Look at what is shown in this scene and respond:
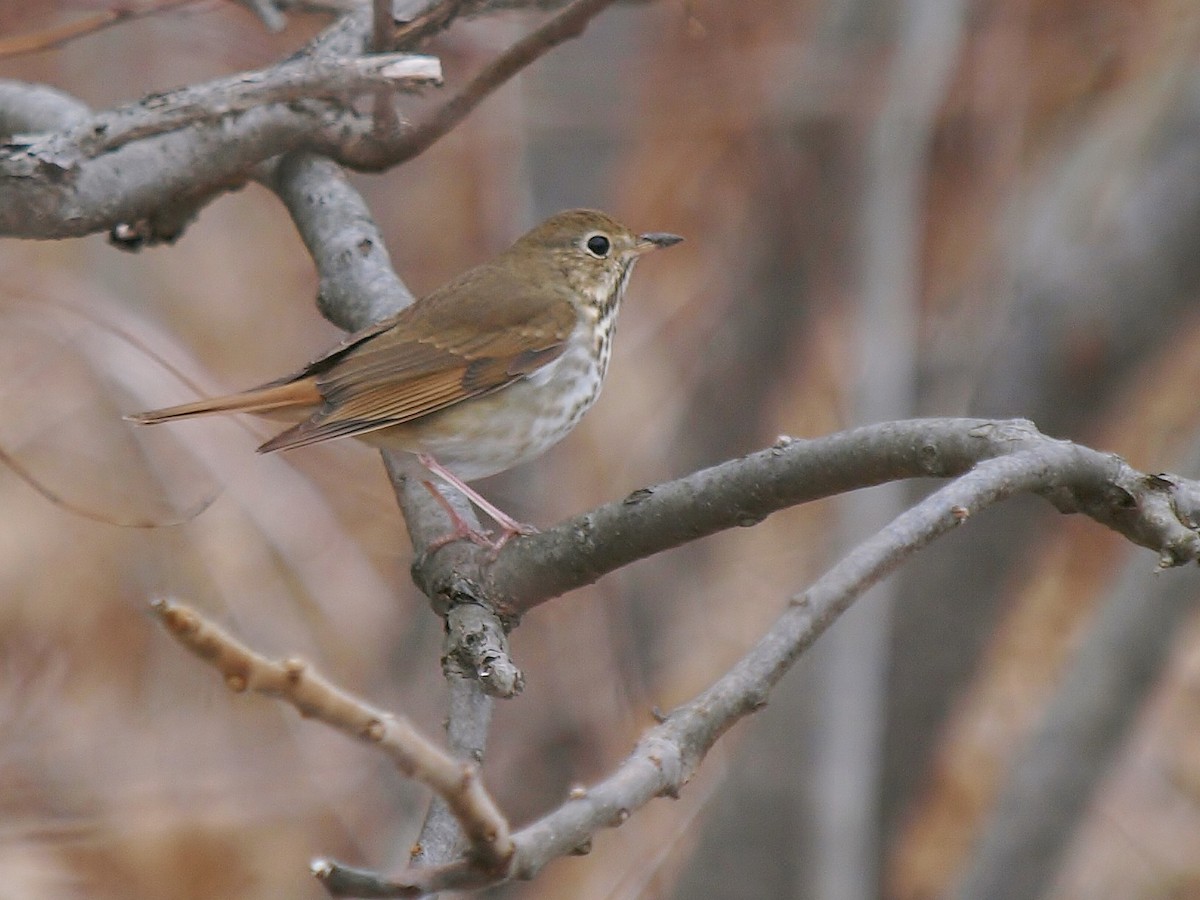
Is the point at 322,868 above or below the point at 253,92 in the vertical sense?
below

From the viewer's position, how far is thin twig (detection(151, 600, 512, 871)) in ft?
3.98

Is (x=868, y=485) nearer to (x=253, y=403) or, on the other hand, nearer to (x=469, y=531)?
(x=469, y=531)

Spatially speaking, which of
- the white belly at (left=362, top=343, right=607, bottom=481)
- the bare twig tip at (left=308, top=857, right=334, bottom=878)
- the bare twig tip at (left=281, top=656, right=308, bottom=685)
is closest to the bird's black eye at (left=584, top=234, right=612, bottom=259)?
the white belly at (left=362, top=343, right=607, bottom=481)

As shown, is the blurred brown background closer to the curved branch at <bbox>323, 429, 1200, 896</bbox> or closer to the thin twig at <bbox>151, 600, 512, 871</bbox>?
the curved branch at <bbox>323, 429, 1200, 896</bbox>

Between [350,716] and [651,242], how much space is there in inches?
127

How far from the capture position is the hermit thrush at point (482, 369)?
11.5ft

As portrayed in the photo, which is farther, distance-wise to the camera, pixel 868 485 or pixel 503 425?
pixel 503 425

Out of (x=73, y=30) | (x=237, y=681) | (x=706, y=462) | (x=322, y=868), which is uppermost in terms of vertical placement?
(x=237, y=681)

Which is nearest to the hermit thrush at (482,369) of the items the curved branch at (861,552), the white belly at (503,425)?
the white belly at (503,425)

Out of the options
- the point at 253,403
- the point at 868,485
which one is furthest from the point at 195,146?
the point at 868,485

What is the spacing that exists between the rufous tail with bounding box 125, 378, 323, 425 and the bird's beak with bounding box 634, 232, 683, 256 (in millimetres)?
1210

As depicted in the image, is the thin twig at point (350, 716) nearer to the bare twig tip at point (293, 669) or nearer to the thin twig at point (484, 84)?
the bare twig tip at point (293, 669)

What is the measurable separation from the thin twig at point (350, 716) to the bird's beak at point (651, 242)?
119 inches

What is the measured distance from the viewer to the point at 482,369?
3844 mm
